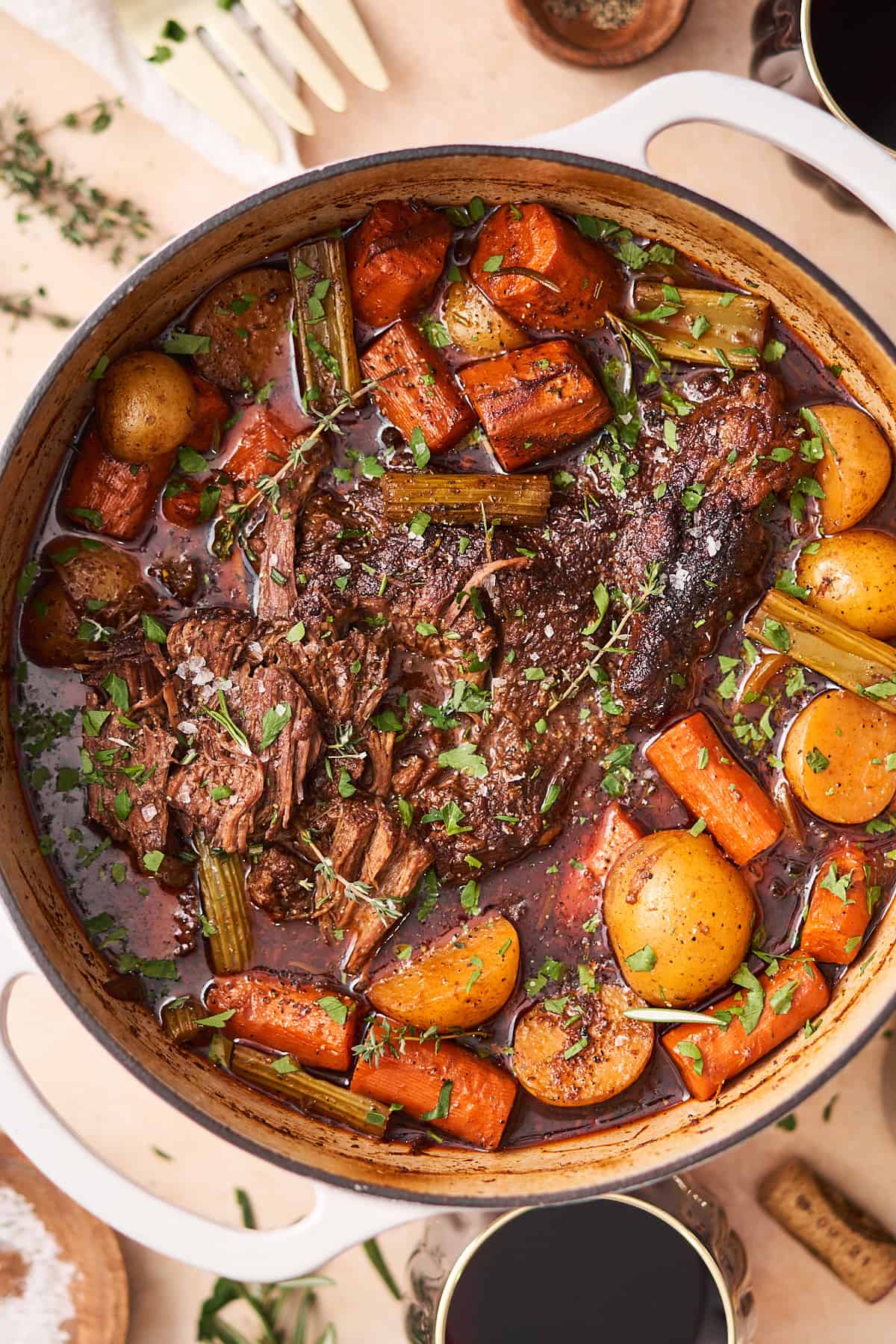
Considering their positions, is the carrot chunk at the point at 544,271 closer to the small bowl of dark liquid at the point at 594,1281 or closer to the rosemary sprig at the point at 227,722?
the rosemary sprig at the point at 227,722

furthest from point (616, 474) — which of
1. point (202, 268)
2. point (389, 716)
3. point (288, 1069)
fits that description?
point (288, 1069)

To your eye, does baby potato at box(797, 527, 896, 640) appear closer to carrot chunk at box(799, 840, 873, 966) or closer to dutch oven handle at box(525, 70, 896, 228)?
carrot chunk at box(799, 840, 873, 966)

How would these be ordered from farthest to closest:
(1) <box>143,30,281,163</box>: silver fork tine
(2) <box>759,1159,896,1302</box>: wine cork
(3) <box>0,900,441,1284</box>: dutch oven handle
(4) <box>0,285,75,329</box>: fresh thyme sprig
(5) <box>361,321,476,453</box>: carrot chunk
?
(2) <box>759,1159,896,1302</box>: wine cork, (4) <box>0,285,75,329</box>: fresh thyme sprig, (1) <box>143,30,281,163</box>: silver fork tine, (5) <box>361,321,476,453</box>: carrot chunk, (3) <box>0,900,441,1284</box>: dutch oven handle

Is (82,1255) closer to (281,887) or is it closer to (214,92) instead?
(281,887)

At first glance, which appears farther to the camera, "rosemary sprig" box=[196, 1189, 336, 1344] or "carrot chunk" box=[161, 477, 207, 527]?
"rosemary sprig" box=[196, 1189, 336, 1344]

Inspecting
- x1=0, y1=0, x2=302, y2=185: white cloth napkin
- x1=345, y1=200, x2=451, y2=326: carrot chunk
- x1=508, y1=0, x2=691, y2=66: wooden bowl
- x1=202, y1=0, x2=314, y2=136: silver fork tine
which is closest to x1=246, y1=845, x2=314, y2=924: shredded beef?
x1=345, y1=200, x2=451, y2=326: carrot chunk

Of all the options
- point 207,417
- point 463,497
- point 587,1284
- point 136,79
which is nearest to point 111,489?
point 207,417

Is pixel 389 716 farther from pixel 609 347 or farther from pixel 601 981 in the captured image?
pixel 609 347
